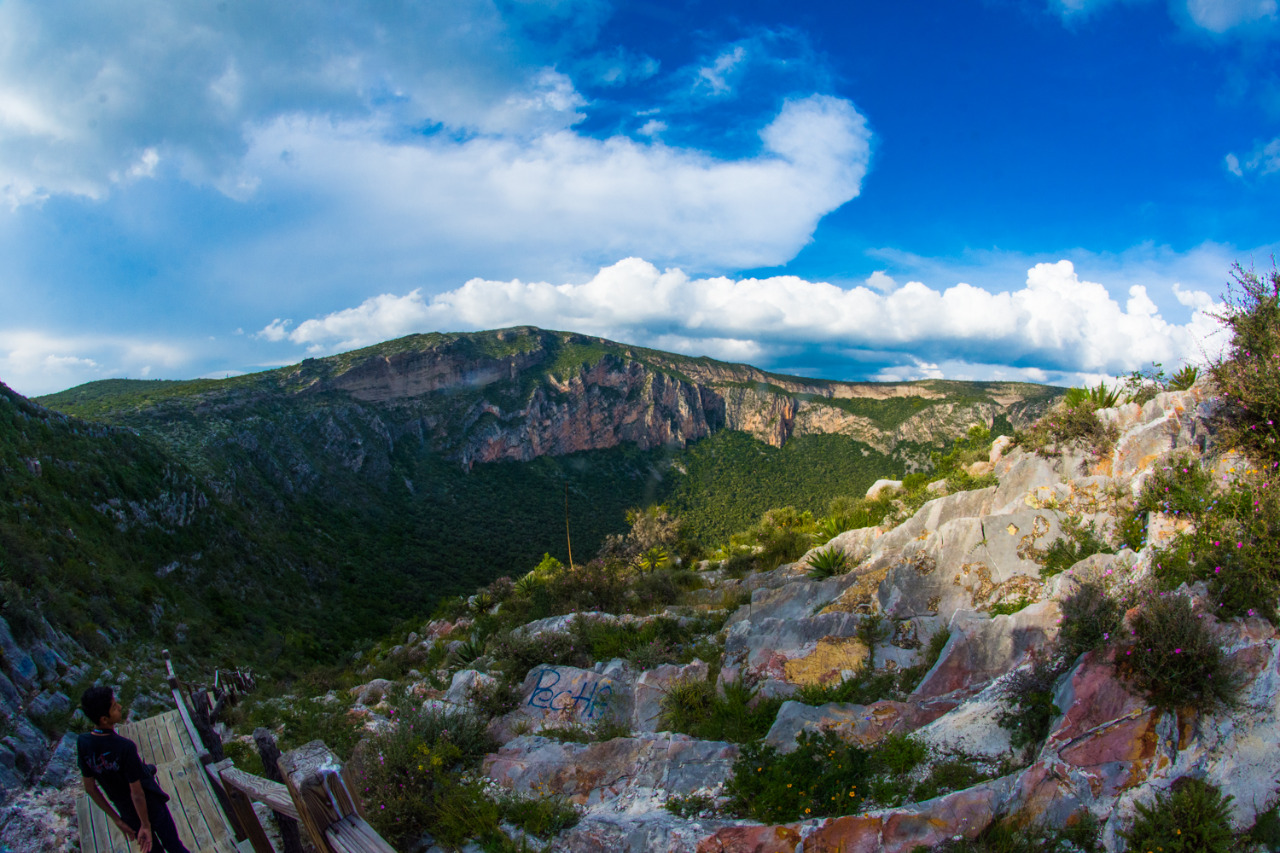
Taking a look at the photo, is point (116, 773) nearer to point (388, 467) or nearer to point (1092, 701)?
point (1092, 701)

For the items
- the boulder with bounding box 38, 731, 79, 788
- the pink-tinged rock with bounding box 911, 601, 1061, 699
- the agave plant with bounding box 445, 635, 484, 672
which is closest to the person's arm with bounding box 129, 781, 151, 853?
the boulder with bounding box 38, 731, 79, 788

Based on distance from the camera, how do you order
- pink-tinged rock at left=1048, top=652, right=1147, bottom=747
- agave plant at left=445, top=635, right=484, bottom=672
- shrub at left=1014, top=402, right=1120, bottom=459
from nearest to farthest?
pink-tinged rock at left=1048, top=652, right=1147, bottom=747 < shrub at left=1014, top=402, right=1120, bottom=459 < agave plant at left=445, top=635, right=484, bottom=672

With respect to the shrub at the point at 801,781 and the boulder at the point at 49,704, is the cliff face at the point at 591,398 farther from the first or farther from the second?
the shrub at the point at 801,781

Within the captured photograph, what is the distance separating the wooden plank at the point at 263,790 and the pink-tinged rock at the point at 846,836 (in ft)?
12.0

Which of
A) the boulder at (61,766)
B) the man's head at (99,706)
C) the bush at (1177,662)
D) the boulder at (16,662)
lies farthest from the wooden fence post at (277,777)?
the boulder at (16,662)

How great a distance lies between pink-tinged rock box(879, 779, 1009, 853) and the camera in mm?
3965

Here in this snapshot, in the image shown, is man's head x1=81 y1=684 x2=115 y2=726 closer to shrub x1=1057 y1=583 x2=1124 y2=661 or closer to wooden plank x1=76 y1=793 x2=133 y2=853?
wooden plank x1=76 y1=793 x2=133 y2=853

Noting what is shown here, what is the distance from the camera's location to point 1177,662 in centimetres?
424

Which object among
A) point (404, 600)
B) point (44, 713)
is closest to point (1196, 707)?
point (44, 713)

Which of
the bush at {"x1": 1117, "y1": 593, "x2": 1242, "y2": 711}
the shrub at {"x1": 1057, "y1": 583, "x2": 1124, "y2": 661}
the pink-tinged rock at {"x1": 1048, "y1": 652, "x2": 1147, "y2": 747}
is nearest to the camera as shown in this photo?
the bush at {"x1": 1117, "y1": 593, "x2": 1242, "y2": 711}

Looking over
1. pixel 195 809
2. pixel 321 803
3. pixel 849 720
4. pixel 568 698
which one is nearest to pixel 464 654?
pixel 568 698

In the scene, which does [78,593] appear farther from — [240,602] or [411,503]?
[411,503]

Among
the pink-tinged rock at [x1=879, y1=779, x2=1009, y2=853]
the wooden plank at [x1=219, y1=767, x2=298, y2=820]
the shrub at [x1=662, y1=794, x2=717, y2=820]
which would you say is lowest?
the shrub at [x1=662, y1=794, x2=717, y2=820]

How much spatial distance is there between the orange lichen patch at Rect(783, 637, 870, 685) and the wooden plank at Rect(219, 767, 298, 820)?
5.95 m
